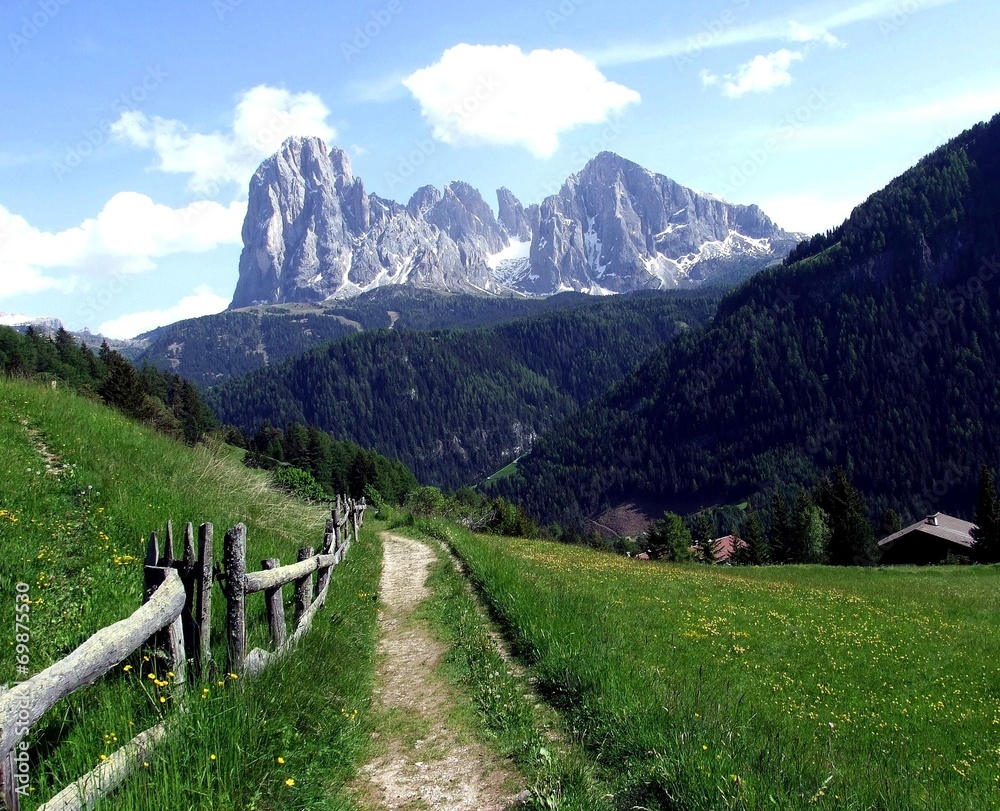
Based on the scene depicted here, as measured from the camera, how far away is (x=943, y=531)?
268ft

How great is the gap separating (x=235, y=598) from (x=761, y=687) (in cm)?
1063

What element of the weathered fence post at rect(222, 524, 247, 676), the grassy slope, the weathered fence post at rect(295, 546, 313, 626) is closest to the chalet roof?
the grassy slope

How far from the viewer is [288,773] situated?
571 cm

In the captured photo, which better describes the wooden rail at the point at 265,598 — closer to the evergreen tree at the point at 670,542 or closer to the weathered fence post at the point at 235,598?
the weathered fence post at the point at 235,598

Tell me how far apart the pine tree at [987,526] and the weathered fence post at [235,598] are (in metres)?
89.2

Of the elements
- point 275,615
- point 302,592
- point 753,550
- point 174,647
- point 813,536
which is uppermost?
point 174,647

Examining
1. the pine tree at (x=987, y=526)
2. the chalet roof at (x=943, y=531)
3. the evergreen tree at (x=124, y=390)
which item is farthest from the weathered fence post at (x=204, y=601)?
the chalet roof at (x=943, y=531)

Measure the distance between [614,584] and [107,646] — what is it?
1984 cm

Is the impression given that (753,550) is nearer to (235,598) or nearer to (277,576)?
(277,576)

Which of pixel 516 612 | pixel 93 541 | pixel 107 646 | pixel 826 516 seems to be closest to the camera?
pixel 107 646

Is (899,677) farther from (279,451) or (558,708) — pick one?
(279,451)

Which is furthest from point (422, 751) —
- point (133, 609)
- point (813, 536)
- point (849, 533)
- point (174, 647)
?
point (849, 533)

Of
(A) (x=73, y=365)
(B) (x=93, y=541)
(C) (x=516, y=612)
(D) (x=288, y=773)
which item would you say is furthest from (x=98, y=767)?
(A) (x=73, y=365)

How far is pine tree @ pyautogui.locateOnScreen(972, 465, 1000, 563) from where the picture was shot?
72.7 metres
